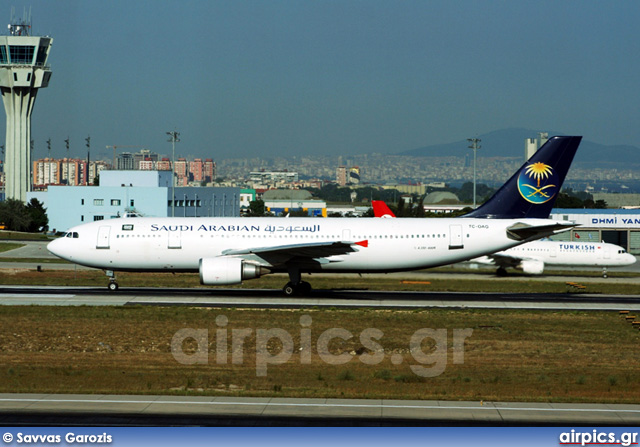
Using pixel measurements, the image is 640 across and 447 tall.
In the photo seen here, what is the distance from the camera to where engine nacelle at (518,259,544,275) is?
6438cm

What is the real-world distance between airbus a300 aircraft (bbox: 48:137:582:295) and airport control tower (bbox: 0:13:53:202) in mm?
126727

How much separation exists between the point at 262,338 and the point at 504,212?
20.2 meters

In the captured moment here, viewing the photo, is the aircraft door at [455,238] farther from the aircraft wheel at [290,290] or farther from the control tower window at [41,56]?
the control tower window at [41,56]

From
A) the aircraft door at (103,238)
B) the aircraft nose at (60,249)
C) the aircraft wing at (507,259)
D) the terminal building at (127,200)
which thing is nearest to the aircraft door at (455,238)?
the aircraft door at (103,238)

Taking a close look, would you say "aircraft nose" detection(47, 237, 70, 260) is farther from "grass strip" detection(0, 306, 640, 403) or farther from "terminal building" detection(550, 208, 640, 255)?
"terminal building" detection(550, 208, 640, 255)

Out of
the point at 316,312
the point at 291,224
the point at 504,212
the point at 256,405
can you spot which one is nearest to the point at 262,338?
the point at 316,312

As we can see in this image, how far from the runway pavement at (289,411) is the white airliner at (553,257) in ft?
143

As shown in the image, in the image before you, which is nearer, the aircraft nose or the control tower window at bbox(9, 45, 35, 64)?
the aircraft nose

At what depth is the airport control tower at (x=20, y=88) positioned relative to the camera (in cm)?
15888

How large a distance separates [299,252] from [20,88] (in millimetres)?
134049

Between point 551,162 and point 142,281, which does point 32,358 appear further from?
point 551,162

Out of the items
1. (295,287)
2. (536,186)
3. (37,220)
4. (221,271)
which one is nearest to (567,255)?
(536,186)

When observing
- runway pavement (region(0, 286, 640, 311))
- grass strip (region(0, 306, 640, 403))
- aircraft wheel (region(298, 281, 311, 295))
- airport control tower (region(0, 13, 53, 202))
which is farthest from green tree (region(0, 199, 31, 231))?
grass strip (region(0, 306, 640, 403))

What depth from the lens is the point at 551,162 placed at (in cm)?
4638
